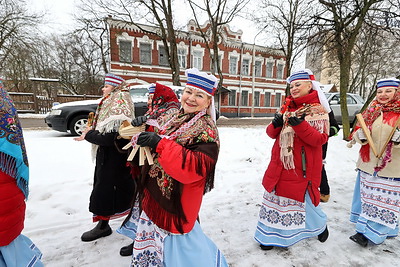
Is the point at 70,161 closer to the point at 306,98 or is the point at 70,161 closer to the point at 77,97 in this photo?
the point at 306,98

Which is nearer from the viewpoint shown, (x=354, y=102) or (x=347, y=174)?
(x=347, y=174)

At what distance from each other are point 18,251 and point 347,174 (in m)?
5.72

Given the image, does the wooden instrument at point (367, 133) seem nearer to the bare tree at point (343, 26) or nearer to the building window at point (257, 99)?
the bare tree at point (343, 26)

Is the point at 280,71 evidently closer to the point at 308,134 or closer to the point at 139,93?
the point at 139,93

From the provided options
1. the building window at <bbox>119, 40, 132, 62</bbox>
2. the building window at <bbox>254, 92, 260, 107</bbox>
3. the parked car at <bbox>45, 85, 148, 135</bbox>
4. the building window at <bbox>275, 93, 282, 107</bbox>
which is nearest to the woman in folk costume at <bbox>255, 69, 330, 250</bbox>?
the parked car at <bbox>45, 85, 148, 135</bbox>

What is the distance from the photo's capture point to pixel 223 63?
70.8 ft

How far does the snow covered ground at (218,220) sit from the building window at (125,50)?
47.1ft

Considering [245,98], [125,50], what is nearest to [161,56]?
[125,50]

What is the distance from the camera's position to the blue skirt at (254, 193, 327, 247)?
229cm

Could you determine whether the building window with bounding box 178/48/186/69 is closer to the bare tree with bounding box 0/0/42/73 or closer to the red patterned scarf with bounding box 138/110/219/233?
the bare tree with bounding box 0/0/42/73

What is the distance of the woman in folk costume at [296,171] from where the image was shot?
6.96 ft

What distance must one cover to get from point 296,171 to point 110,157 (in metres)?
1.84

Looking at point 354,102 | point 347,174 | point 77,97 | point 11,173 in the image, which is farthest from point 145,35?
point 11,173

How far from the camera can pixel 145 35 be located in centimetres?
1828
